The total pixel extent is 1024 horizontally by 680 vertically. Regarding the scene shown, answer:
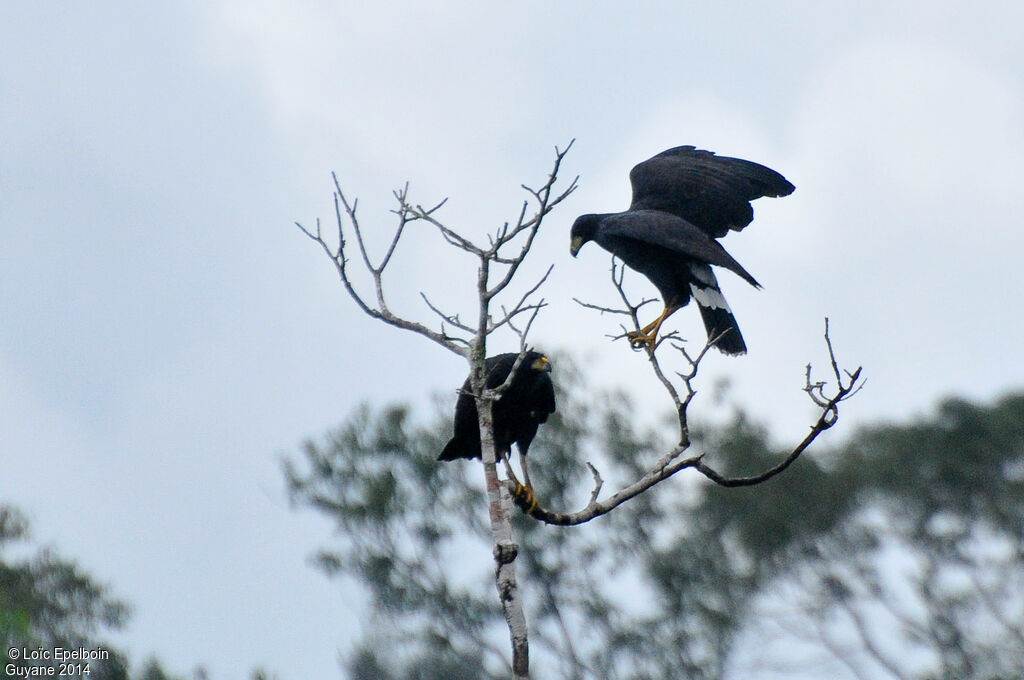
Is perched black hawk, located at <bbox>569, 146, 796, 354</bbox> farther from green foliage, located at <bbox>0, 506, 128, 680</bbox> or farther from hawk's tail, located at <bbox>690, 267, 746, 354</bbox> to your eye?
green foliage, located at <bbox>0, 506, 128, 680</bbox>

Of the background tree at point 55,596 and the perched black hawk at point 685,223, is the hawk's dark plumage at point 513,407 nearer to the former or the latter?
the perched black hawk at point 685,223

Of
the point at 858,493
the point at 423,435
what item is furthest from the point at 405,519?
the point at 858,493

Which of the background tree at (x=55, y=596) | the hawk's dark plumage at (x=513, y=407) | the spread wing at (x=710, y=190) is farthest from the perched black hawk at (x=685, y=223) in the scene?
the background tree at (x=55, y=596)

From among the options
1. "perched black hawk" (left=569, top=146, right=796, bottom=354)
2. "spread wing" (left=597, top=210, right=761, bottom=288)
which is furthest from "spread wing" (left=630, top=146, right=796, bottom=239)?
"spread wing" (left=597, top=210, right=761, bottom=288)

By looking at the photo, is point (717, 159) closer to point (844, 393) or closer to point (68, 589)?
point (844, 393)

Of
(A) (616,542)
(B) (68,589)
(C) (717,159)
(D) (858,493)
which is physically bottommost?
(C) (717,159)

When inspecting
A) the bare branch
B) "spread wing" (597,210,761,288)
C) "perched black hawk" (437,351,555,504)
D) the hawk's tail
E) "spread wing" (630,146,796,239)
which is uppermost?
"spread wing" (630,146,796,239)

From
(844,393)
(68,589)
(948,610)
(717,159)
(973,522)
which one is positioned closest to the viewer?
(844,393)

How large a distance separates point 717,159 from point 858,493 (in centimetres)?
1927

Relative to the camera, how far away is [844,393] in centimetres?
532

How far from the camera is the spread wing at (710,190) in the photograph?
29.2 feet

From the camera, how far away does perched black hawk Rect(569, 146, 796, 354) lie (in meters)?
8.04

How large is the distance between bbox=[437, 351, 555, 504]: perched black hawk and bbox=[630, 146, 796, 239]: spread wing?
4.97 ft

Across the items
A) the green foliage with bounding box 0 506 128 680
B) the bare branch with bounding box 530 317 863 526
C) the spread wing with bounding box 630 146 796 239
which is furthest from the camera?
the green foliage with bounding box 0 506 128 680
